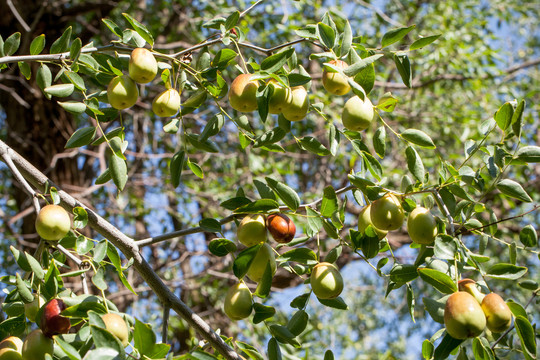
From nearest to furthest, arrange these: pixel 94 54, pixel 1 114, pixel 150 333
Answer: pixel 150 333 → pixel 94 54 → pixel 1 114

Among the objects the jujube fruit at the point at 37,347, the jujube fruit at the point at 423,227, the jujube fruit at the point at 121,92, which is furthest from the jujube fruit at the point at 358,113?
the jujube fruit at the point at 37,347

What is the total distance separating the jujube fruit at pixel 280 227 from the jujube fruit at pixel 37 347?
45 cm

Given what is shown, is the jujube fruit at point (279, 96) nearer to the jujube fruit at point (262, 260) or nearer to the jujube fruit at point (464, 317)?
the jujube fruit at point (262, 260)

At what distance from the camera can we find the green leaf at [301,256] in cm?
113

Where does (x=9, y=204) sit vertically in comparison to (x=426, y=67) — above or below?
below

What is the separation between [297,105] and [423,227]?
1.14 ft

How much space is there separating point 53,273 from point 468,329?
2.33 feet

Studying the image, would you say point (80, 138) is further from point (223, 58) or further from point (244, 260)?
point (244, 260)

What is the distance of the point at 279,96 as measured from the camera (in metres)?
1.10

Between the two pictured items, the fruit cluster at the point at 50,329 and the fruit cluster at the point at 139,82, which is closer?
the fruit cluster at the point at 50,329

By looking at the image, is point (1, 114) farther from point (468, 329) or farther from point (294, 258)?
point (468, 329)

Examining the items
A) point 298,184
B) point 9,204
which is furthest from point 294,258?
point 9,204

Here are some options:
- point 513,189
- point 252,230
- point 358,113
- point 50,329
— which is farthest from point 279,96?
point 50,329

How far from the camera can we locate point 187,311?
110 cm
